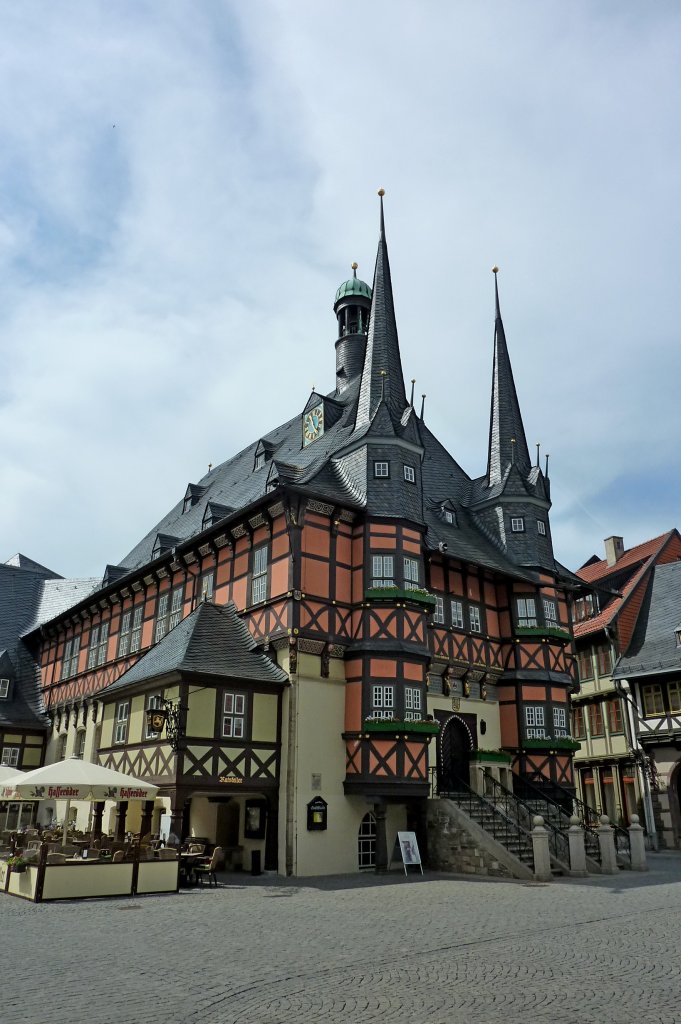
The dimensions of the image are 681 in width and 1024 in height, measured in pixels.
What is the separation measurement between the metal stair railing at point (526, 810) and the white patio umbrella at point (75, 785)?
11369 mm

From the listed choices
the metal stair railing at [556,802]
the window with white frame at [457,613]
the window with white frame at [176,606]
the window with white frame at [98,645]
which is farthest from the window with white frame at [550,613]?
the window with white frame at [98,645]

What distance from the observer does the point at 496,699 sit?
98.0 feet

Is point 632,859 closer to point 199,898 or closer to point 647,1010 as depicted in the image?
point 199,898

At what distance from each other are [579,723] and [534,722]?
38.1 ft

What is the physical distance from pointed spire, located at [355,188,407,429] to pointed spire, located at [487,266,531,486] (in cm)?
644

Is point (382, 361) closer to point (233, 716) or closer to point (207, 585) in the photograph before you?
point (207, 585)

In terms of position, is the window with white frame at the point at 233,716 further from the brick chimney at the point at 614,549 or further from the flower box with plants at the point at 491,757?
the brick chimney at the point at 614,549

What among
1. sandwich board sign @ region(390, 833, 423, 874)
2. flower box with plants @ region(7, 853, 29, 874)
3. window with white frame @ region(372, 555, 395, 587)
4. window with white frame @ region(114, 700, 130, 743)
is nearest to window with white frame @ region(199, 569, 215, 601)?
window with white frame @ region(114, 700, 130, 743)

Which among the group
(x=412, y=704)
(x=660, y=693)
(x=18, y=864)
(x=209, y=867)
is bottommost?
(x=209, y=867)

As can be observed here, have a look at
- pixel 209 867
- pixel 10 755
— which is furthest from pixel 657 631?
pixel 10 755

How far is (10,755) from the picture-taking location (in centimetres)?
3819

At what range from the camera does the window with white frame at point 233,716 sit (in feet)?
75.0

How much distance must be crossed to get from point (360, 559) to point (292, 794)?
730cm

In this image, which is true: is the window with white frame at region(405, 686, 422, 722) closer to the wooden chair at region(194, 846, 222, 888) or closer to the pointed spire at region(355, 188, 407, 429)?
the wooden chair at region(194, 846, 222, 888)
